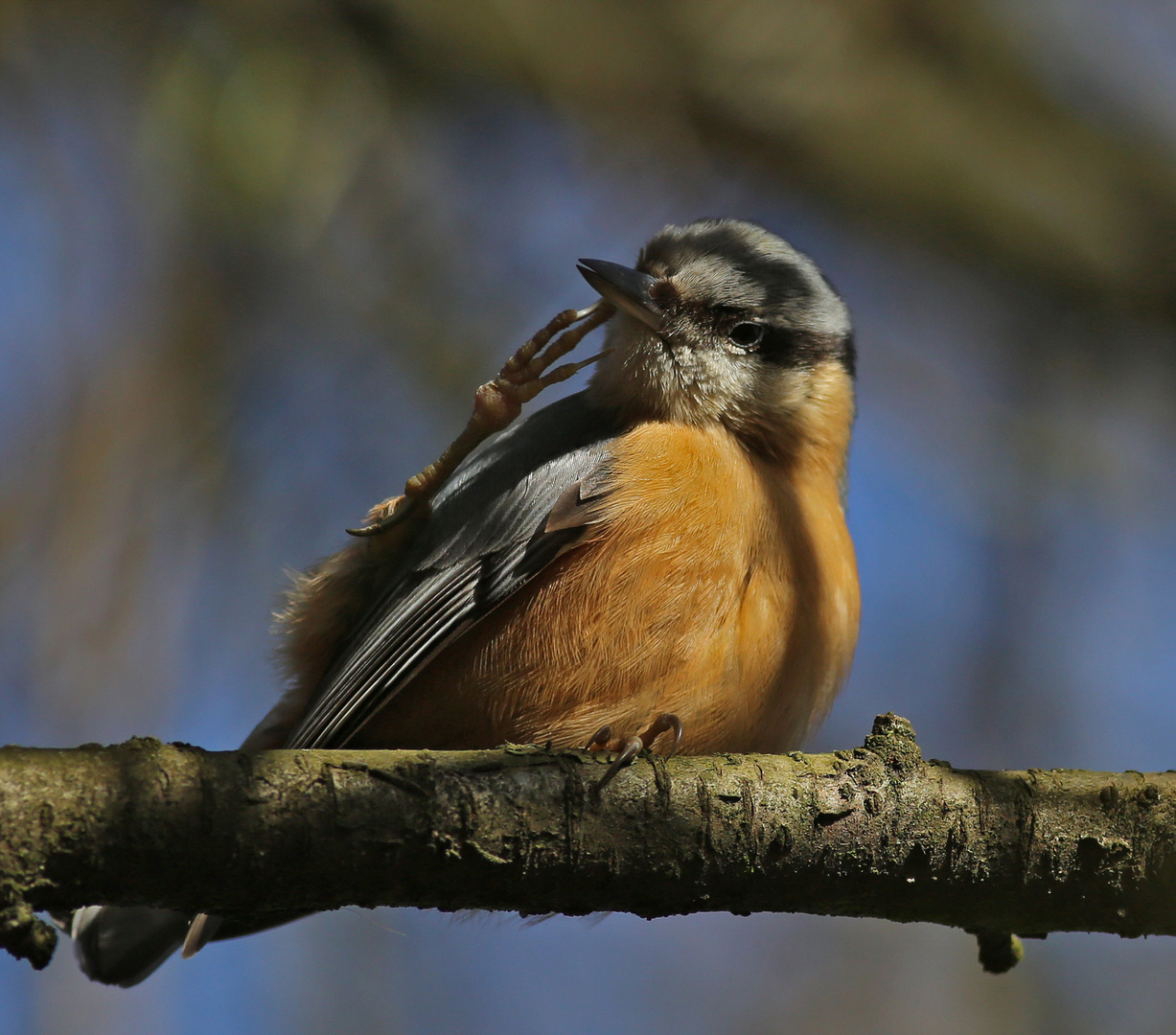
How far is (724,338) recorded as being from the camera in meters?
3.98

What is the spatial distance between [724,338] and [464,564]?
1234 millimetres

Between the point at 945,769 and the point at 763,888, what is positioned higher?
the point at 945,769

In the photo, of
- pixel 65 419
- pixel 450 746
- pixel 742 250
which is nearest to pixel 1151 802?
pixel 450 746

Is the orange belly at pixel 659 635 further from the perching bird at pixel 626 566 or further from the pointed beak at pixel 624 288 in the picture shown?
the pointed beak at pixel 624 288

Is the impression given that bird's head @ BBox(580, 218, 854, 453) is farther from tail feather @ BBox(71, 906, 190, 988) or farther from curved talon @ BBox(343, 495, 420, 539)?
tail feather @ BBox(71, 906, 190, 988)

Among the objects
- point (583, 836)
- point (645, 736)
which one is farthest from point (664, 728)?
point (583, 836)

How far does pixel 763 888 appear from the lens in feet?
8.30

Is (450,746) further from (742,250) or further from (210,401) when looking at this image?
(210,401)

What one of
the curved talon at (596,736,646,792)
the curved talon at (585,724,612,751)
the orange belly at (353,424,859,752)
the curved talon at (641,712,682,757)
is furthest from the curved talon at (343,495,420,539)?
the curved talon at (596,736,646,792)

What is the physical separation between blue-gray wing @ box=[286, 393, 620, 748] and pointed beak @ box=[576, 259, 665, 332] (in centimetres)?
41

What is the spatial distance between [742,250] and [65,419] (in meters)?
3.73

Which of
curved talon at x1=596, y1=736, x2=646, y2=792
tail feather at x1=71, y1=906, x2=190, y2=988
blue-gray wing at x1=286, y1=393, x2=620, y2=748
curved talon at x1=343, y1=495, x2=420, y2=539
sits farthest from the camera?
curved talon at x1=343, y1=495, x2=420, y2=539

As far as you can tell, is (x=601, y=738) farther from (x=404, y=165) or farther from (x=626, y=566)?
(x=404, y=165)

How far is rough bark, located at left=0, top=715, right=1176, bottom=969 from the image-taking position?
213cm
